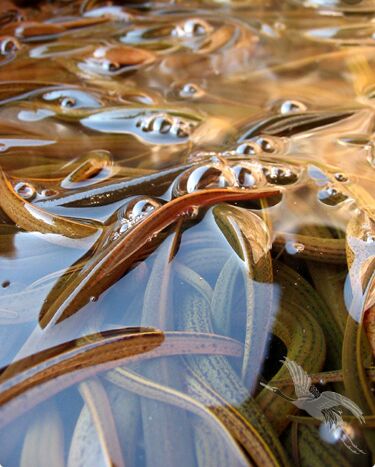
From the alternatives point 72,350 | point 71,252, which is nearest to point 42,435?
point 72,350

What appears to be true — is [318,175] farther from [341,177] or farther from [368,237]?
[368,237]

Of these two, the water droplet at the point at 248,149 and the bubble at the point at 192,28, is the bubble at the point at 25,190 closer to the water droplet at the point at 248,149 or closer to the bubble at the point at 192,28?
the water droplet at the point at 248,149

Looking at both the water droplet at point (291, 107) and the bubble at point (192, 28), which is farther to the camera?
the bubble at point (192, 28)

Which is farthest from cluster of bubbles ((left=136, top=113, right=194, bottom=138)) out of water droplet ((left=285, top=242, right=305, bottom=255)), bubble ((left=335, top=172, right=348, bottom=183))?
water droplet ((left=285, top=242, right=305, bottom=255))

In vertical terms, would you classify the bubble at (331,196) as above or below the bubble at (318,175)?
below

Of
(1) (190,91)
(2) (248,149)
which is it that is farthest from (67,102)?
(2) (248,149)

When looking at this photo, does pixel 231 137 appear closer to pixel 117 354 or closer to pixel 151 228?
pixel 151 228

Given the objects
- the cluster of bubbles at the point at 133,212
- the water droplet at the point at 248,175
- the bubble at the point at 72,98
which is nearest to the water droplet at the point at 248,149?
the water droplet at the point at 248,175
